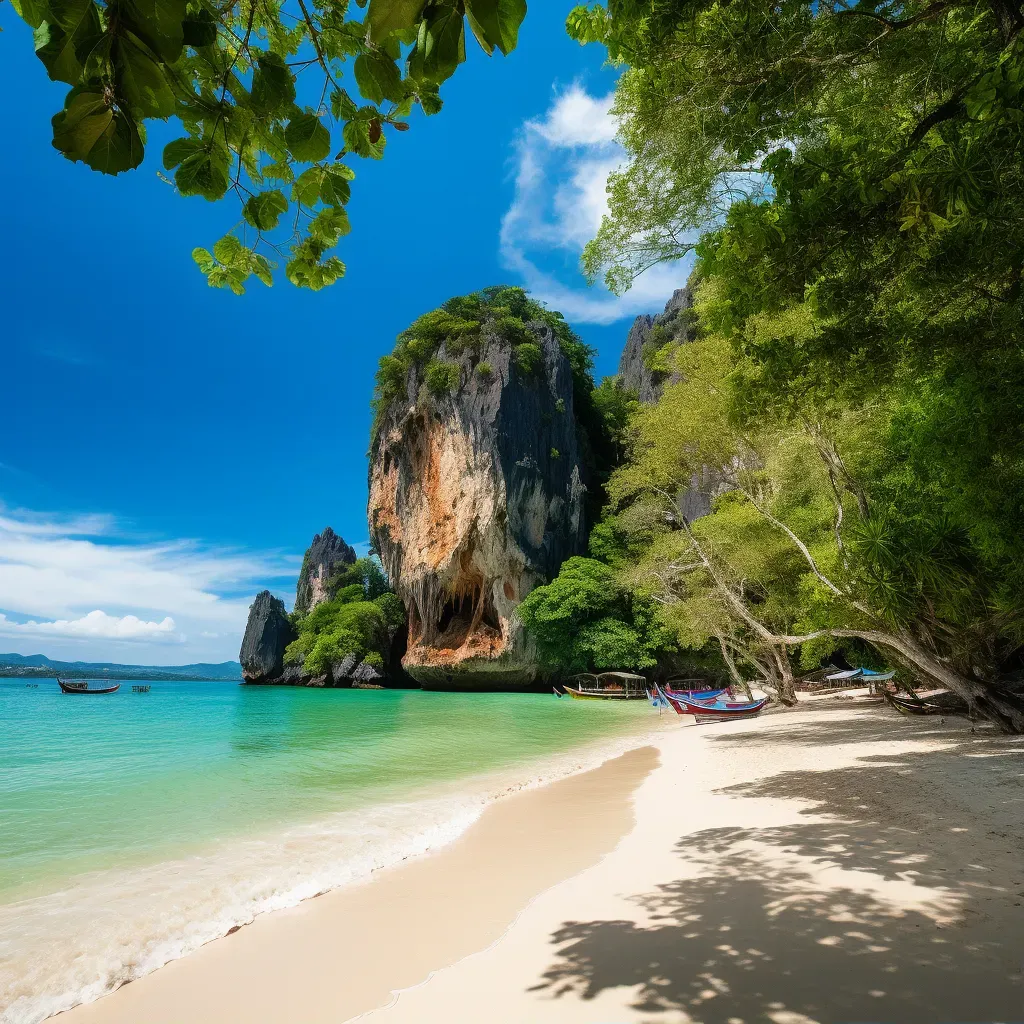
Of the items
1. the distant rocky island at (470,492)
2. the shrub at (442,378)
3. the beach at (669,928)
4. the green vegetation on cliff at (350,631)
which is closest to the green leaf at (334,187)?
the beach at (669,928)

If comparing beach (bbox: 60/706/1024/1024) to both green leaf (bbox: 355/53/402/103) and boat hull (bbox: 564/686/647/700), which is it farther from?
boat hull (bbox: 564/686/647/700)

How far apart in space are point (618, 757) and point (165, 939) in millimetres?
7516

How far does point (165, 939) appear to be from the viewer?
3.15m

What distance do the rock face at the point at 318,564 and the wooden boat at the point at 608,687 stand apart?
101ft

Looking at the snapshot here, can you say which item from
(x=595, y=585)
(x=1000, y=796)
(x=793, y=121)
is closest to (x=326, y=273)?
(x=793, y=121)

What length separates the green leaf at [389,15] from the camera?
727 millimetres

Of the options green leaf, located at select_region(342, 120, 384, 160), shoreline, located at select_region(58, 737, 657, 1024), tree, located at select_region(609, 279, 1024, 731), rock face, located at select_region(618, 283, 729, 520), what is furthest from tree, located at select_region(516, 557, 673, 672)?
green leaf, located at select_region(342, 120, 384, 160)

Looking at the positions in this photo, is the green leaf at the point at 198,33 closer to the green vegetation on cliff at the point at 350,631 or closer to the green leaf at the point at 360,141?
the green leaf at the point at 360,141

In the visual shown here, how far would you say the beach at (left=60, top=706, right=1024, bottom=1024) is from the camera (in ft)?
6.77

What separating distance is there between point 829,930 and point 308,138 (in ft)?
11.6

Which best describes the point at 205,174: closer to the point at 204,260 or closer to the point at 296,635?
the point at 204,260

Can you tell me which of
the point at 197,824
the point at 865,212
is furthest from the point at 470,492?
the point at 865,212

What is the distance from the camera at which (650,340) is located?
39.0 m

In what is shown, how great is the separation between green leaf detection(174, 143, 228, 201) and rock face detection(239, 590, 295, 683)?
49.1 m
